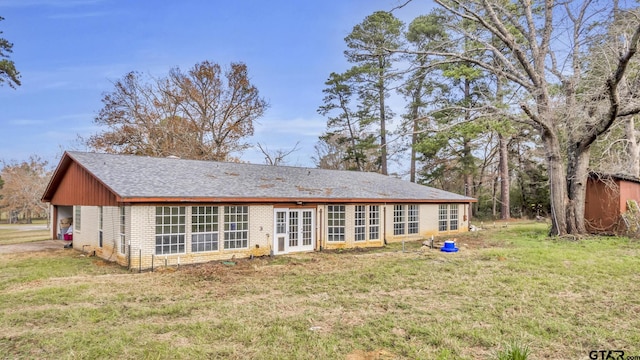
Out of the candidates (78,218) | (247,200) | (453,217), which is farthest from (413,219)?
(78,218)

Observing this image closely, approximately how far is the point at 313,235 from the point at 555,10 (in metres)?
14.6

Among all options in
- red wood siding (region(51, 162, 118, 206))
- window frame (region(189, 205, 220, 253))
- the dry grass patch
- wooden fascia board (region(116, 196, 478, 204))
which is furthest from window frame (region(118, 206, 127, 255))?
the dry grass patch

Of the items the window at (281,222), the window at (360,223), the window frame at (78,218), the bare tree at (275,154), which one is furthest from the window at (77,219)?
the bare tree at (275,154)

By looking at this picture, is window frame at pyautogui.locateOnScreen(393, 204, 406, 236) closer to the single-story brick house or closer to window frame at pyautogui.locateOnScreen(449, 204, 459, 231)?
the single-story brick house

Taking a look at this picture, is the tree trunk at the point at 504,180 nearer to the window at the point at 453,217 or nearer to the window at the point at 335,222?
the window at the point at 453,217

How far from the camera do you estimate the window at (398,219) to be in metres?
16.8

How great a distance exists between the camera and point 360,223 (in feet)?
50.8

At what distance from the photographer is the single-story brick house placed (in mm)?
10789

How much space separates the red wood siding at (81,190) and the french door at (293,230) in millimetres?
5551

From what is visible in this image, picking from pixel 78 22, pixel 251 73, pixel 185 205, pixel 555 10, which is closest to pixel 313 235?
pixel 185 205

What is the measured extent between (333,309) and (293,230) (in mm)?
7579

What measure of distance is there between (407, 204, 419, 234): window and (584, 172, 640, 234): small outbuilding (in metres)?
7.89

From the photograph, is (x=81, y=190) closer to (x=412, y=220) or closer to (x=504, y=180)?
(x=412, y=220)

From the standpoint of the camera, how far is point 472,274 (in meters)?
8.99
